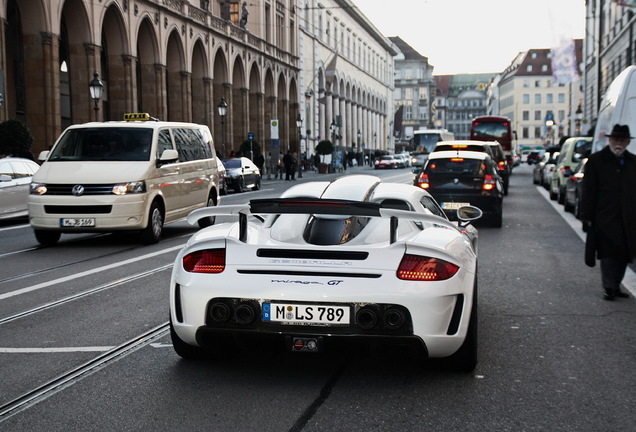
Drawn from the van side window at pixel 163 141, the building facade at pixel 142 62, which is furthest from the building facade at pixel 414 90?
the van side window at pixel 163 141

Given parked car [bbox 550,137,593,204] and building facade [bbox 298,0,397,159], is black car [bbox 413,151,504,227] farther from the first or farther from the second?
building facade [bbox 298,0,397,159]

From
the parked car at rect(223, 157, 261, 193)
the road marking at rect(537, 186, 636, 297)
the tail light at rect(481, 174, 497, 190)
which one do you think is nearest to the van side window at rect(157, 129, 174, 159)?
the tail light at rect(481, 174, 497, 190)

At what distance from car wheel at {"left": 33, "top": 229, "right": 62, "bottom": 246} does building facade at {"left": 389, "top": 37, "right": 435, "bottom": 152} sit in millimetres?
154464

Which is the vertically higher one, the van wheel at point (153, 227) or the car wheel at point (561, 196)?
the van wheel at point (153, 227)

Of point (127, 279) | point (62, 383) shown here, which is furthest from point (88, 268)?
point (62, 383)

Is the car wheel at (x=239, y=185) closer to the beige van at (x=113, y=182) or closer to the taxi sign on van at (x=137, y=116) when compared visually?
the taxi sign on van at (x=137, y=116)

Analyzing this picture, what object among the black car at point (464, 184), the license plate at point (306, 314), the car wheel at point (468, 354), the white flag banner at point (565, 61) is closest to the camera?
the license plate at point (306, 314)

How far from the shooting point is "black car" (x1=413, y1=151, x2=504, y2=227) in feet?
53.3

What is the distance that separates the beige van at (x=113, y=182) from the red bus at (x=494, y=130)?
120 feet

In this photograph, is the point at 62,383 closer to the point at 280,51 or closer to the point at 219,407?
the point at 219,407

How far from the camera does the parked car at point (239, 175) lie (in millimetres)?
33094

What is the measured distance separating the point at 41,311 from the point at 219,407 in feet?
11.9

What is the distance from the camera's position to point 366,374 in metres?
5.21

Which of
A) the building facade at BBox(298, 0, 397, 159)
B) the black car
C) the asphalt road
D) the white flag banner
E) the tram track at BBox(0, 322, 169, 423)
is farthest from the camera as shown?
the building facade at BBox(298, 0, 397, 159)
